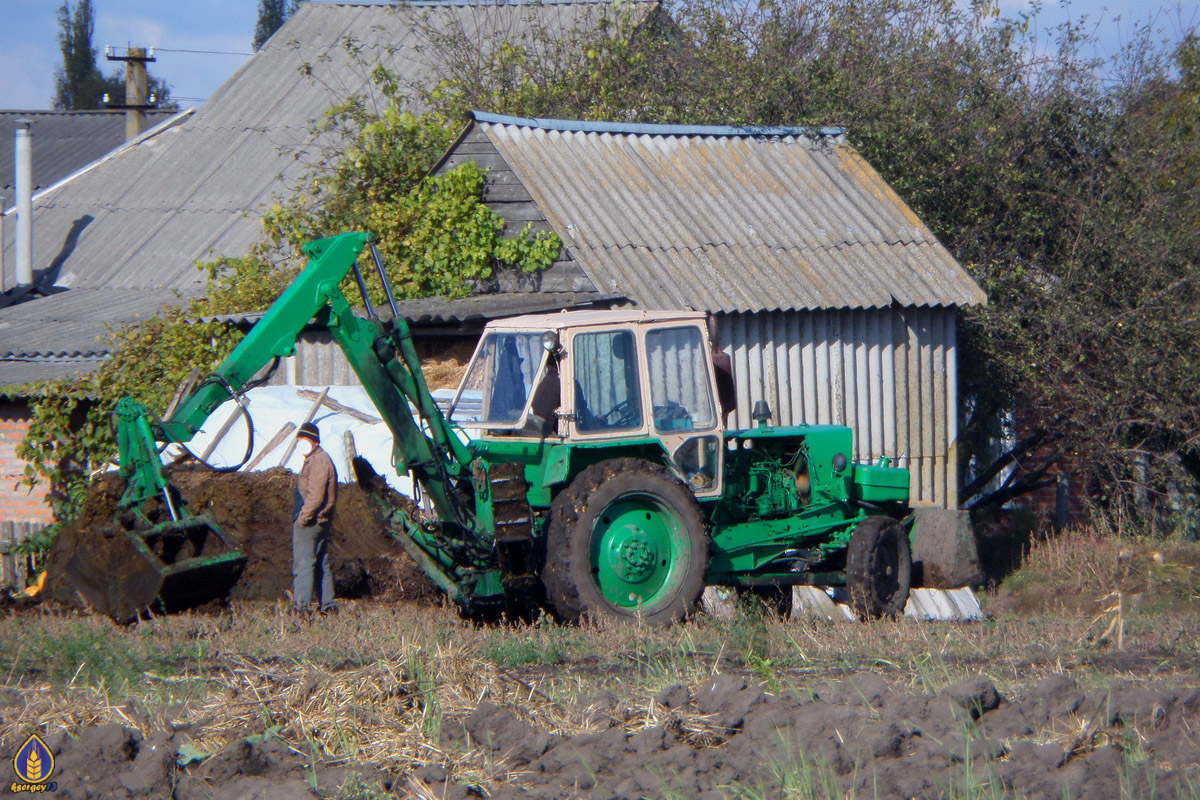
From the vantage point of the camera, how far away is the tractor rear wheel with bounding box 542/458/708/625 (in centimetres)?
816

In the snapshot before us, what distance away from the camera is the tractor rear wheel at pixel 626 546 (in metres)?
8.16

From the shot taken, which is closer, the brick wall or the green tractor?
the green tractor

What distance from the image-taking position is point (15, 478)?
13844mm

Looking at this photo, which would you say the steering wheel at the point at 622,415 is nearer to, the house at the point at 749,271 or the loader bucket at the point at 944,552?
the house at the point at 749,271

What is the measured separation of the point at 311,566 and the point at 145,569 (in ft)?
4.70

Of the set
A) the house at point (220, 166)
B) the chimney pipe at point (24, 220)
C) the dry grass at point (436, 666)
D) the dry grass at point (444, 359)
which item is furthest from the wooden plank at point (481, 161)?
the chimney pipe at point (24, 220)

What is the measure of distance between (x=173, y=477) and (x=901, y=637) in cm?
640

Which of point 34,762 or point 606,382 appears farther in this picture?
point 606,382

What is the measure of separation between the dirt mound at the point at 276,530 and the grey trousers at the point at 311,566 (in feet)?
1.29

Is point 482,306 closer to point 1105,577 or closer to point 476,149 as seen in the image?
point 476,149

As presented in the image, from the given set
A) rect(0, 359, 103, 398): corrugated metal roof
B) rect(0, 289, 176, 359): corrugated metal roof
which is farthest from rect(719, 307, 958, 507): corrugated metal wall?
rect(0, 289, 176, 359): corrugated metal roof

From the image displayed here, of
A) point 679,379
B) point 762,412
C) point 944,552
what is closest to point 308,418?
point 679,379

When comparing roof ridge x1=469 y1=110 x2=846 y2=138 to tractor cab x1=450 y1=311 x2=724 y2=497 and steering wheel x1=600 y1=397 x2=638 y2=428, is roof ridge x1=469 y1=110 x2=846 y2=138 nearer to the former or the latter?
tractor cab x1=450 y1=311 x2=724 y2=497

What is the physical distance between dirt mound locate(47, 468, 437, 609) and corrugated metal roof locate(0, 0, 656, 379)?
849 centimetres
